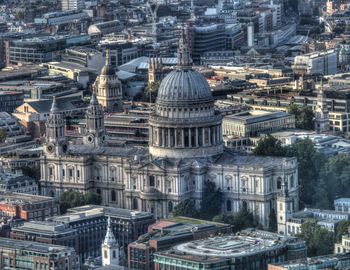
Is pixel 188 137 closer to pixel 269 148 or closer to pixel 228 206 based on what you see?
pixel 228 206

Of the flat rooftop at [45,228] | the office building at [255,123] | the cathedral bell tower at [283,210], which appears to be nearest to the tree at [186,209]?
the cathedral bell tower at [283,210]

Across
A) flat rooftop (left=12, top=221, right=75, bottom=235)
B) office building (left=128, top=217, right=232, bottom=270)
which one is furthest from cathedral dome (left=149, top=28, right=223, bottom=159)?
flat rooftop (left=12, top=221, right=75, bottom=235)

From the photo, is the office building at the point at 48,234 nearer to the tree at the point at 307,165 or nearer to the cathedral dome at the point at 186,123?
the cathedral dome at the point at 186,123

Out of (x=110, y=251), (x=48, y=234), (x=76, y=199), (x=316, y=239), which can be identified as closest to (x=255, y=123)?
(x=76, y=199)

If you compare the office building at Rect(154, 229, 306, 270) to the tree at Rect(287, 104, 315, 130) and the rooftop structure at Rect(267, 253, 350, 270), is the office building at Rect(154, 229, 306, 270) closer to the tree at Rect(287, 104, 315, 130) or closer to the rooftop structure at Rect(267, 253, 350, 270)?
the rooftop structure at Rect(267, 253, 350, 270)

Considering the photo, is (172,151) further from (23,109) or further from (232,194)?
(23,109)

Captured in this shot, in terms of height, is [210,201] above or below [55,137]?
below

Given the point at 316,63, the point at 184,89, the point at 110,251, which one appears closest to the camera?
the point at 110,251
